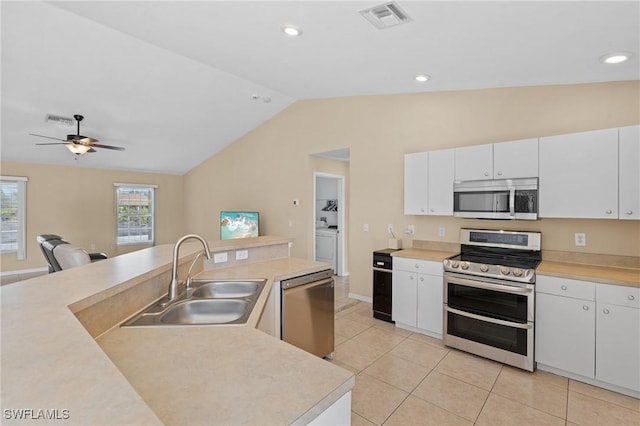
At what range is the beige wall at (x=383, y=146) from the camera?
2.93 meters

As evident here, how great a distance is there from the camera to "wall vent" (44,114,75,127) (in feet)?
14.9

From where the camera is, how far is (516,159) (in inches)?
119

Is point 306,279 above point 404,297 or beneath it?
above

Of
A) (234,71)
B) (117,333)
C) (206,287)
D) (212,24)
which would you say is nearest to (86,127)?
(234,71)

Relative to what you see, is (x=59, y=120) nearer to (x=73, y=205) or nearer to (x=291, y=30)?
(x=73, y=205)

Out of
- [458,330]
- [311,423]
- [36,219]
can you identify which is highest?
[36,219]

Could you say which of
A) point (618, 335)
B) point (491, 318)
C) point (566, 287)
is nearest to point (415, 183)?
point (491, 318)

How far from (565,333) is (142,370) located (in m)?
3.04

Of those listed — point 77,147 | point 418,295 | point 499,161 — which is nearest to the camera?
point 499,161

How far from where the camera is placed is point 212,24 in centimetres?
262

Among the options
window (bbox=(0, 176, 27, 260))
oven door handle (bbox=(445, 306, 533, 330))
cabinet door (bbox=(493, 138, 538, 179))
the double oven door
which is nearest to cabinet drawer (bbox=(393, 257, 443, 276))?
the double oven door

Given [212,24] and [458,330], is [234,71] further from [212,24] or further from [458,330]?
[458,330]

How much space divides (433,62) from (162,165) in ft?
22.5

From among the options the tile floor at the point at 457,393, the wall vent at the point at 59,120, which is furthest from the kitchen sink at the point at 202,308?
the wall vent at the point at 59,120
